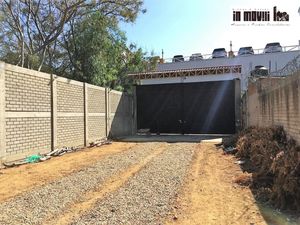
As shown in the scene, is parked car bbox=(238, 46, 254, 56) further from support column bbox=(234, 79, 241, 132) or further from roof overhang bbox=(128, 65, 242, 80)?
support column bbox=(234, 79, 241, 132)

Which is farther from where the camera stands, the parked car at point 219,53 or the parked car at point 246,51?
the parked car at point 219,53

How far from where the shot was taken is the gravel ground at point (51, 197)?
15.4 ft

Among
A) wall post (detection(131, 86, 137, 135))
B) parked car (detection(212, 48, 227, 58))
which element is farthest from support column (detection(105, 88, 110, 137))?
parked car (detection(212, 48, 227, 58))

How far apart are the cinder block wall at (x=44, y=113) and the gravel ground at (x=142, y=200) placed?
12.1 ft

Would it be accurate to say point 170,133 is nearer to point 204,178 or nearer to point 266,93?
point 266,93

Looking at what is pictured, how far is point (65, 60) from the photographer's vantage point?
23859 mm

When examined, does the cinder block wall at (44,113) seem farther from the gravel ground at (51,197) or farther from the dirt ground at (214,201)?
the dirt ground at (214,201)

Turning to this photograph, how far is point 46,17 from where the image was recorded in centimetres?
2228

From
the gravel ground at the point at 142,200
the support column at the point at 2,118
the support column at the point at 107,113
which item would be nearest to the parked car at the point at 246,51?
the support column at the point at 107,113

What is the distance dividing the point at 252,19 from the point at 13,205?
17.8 m

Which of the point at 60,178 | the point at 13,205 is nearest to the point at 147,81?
the point at 60,178

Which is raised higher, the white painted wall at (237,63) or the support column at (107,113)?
the white painted wall at (237,63)

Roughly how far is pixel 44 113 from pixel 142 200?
6.45 metres

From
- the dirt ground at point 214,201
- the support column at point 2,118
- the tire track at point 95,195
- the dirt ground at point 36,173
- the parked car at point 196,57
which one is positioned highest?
the parked car at point 196,57
